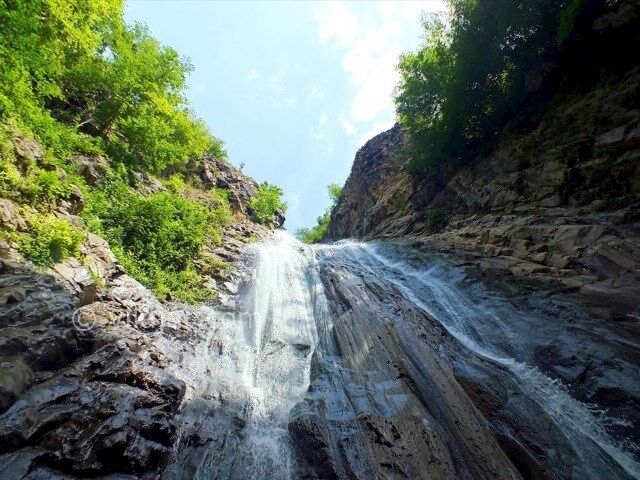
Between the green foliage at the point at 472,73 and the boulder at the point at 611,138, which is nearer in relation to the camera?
the boulder at the point at 611,138

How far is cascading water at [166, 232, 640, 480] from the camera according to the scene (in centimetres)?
540

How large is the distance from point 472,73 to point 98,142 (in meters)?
17.7

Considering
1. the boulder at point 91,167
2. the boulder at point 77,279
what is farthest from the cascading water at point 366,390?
the boulder at point 91,167

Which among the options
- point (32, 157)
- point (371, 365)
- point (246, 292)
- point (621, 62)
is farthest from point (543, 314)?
point (32, 157)

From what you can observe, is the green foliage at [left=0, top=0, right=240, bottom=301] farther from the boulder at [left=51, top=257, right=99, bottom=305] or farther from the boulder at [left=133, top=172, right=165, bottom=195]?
the boulder at [left=133, top=172, right=165, bottom=195]

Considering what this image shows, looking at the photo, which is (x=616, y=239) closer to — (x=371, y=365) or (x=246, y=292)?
(x=371, y=365)

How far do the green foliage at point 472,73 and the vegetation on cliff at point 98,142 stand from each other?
43.1 ft

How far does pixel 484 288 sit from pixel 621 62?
963cm

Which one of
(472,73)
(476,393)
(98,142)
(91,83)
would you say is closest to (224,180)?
(91,83)

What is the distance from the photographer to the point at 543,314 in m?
8.32

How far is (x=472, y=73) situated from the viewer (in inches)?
671

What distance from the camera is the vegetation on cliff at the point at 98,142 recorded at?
26.1 ft

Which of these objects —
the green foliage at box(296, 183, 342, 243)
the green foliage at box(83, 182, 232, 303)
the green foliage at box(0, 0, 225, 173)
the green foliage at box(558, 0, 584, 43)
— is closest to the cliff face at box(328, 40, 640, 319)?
the green foliage at box(558, 0, 584, 43)

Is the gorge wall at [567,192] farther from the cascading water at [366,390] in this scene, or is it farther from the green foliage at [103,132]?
the green foliage at [103,132]
